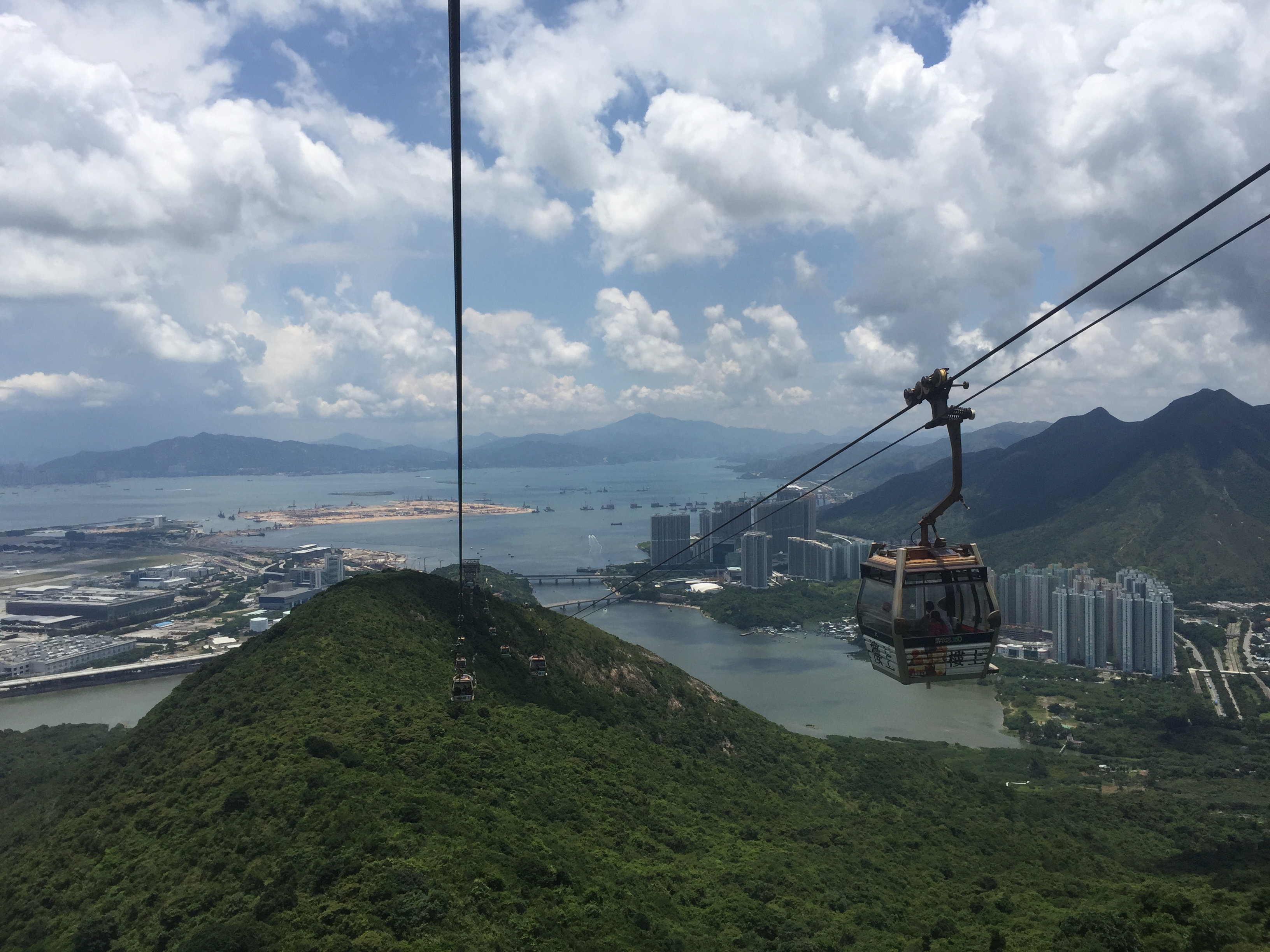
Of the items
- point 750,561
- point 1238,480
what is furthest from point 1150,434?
point 750,561

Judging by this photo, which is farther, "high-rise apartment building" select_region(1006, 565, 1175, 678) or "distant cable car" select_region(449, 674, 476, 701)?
"high-rise apartment building" select_region(1006, 565, 1175, 678)

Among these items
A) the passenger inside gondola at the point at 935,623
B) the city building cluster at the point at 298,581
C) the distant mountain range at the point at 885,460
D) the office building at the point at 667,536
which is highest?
the distant mountain range at the point at 885,460

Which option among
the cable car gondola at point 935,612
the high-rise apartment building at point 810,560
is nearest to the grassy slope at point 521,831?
the cable car gondola at point 935,612

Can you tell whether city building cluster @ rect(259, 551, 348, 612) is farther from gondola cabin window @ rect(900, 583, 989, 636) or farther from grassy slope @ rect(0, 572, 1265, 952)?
gondola cabin window @ rect(900, 583, 989, 636)

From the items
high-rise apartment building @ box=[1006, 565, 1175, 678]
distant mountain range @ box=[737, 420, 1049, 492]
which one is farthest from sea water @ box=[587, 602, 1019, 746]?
distant mountain range @ box=[737, 420, 1049, 492]

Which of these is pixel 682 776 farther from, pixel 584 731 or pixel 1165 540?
pixel 1165 540

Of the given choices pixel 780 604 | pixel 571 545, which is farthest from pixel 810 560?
pixel 571 545

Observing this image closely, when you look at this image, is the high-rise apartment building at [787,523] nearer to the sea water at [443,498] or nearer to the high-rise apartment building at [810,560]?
the high-rise apartment building at [810,560]
